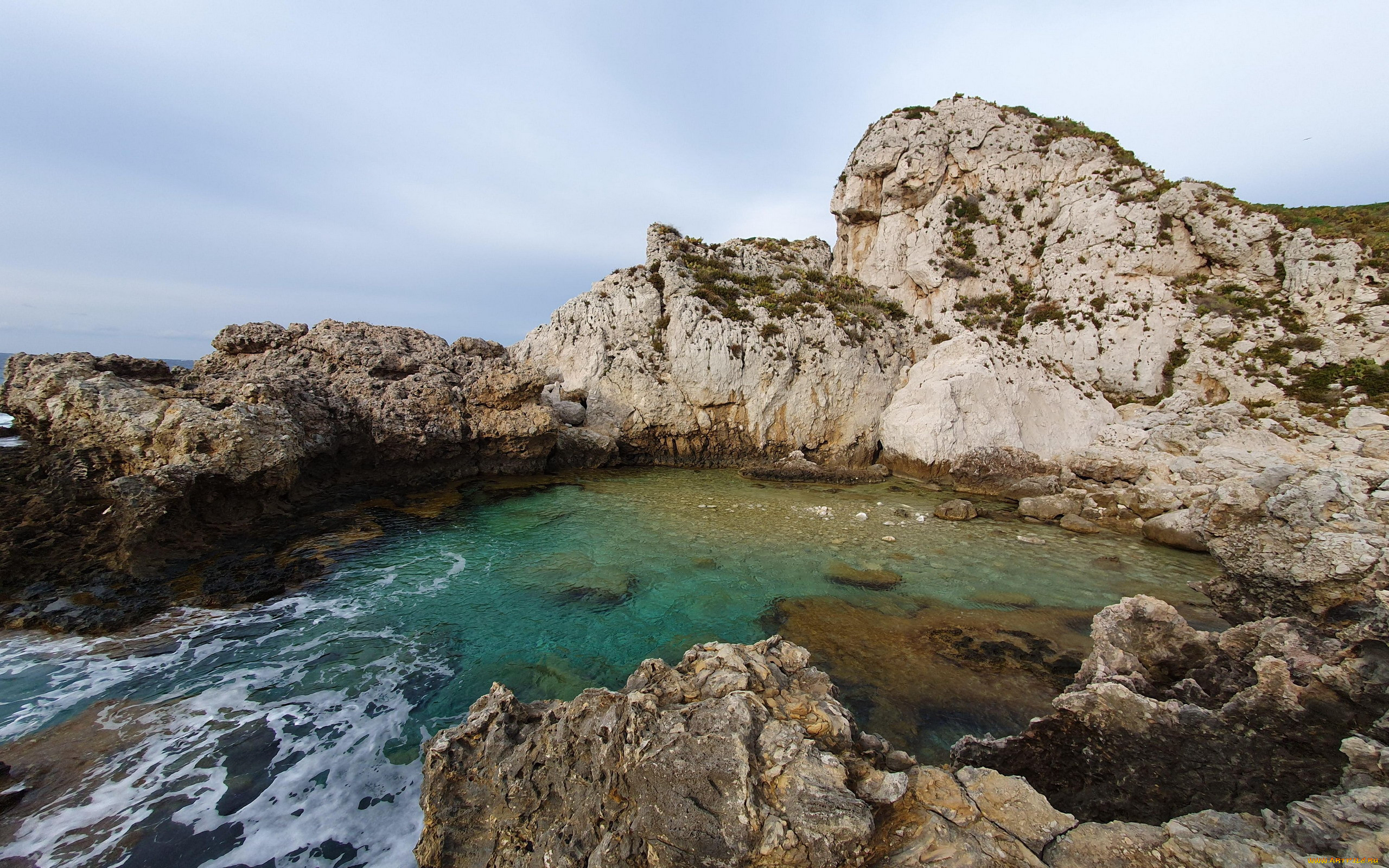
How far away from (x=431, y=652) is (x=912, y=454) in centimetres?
2106

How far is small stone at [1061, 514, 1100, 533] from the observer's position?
15367 millimetres

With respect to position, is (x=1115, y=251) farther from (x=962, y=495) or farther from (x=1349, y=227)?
(x=962, y=495)

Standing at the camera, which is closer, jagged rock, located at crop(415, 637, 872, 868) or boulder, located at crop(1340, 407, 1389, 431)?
jagged rock, located at crop(415, 637, 872, 868)

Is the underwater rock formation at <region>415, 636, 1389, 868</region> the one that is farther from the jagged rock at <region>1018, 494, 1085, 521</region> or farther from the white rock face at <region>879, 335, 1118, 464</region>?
the white rock face at <region>879, 335, 1118, 464</region>

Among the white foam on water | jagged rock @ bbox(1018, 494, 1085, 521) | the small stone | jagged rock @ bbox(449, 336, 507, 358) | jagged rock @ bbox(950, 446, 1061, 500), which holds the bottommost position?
the white foam on water

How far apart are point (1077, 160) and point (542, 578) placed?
37.2m

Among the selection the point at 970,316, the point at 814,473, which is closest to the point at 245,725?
the point at 814,473

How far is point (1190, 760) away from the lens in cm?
486

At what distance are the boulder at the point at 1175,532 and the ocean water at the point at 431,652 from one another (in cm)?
69

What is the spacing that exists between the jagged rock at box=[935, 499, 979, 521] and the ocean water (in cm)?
79

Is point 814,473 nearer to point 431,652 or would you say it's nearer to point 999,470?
point 999,470

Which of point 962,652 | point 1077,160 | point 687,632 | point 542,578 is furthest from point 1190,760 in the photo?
point 1077,160

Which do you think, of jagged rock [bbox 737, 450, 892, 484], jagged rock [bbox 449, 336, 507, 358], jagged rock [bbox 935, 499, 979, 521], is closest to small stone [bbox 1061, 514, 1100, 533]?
jagged rock [bbox 935, 499, 979, 521]

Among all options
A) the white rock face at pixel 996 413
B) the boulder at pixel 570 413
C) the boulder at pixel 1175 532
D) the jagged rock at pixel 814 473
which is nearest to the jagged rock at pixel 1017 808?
the boulder at pixel 1175 532
